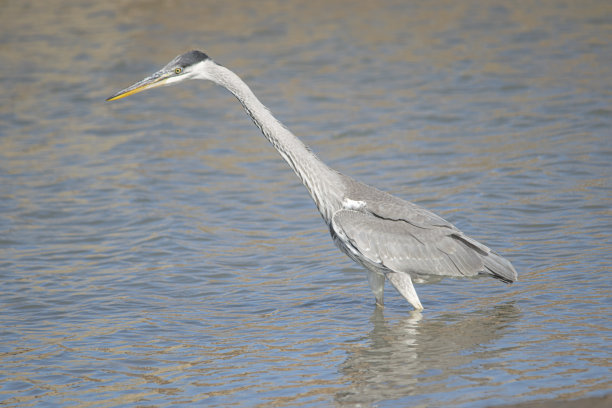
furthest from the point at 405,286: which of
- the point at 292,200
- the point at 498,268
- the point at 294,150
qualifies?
the point at 292,200

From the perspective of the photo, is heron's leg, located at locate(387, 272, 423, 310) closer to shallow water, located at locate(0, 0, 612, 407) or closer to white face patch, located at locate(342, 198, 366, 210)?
shallow water, located at locate(0, 0, 612, 407)

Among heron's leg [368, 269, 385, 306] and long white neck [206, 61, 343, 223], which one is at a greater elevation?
long white neck [206, 61, 343, 223]

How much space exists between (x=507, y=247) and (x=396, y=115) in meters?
5.27

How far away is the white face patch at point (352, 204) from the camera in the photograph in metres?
8.02

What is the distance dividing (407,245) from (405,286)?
36 centimetres

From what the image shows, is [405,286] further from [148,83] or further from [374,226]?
[148,83]

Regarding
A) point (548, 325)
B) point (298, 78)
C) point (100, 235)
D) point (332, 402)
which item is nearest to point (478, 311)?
point (548, 325)

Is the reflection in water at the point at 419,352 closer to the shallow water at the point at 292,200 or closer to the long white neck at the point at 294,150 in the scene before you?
the shallow water at the point at 292,200

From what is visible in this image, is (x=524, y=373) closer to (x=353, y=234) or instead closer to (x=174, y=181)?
(x=353, y=234)

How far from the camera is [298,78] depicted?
1656 centimetres

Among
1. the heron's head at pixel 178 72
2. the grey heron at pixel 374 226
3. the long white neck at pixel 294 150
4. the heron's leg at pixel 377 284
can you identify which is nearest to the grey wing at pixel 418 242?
the grey heron at pixel 374 226

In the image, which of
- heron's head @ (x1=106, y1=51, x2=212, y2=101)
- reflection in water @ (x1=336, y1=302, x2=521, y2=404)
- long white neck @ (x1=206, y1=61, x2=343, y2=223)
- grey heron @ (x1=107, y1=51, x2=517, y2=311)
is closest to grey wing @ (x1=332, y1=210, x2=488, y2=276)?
grey heron @ (x1=107, y1=51, x2=517, y2=311)

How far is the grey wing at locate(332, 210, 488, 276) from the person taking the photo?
7773 millimetres

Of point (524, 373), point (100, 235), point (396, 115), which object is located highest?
point (396, 115)
